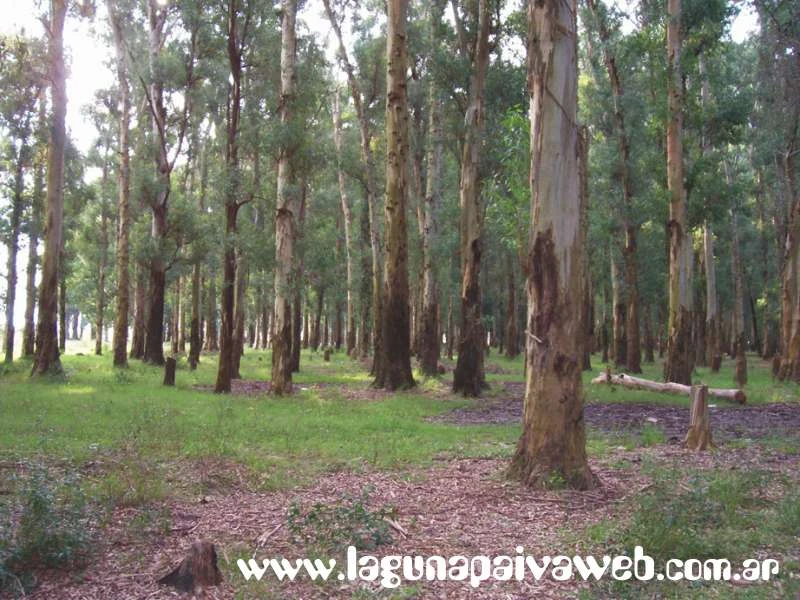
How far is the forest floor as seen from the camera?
4934 mm

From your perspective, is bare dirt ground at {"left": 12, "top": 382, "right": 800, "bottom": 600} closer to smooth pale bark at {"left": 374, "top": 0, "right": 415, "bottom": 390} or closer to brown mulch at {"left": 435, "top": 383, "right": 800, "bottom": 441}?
brown mulch at {"left": 435, "top": 383, "right": 800, "bottom": 441}

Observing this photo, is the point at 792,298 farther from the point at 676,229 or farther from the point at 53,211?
the point at 53,211

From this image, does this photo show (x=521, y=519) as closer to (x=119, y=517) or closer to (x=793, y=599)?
(x=793, y=599)

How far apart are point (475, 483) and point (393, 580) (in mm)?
3001

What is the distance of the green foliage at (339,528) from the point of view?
18.2 ft

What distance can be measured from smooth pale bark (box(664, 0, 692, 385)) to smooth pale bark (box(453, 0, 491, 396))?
17.6 ft

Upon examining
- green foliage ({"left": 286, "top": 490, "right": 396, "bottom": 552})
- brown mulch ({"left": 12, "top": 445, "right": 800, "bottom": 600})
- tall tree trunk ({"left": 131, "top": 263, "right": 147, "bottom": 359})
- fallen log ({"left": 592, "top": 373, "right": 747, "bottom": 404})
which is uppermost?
tall tree trunk ({"left": 131, "top": 263, "right": 147, "bottom": 359})

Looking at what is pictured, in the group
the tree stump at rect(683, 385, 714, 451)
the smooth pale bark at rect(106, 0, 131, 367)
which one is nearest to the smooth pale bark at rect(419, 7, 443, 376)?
the smooth pale bark at rect(106, 0, 131, 367)

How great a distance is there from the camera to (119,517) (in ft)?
20.4

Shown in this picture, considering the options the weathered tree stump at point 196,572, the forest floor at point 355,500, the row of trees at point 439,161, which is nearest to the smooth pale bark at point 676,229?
the row of trees at point 439,161

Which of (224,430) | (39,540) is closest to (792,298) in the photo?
(224,430)

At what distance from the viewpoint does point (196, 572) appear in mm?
4750

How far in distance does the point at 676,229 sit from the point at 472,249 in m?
6.15

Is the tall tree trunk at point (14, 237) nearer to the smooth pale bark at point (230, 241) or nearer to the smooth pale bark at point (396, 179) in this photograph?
the smooth pale bark at point (230, 241)
